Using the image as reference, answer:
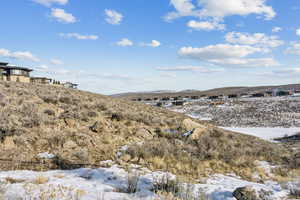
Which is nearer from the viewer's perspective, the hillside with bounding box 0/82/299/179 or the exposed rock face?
the hillside with bounding box 0/82/299/179

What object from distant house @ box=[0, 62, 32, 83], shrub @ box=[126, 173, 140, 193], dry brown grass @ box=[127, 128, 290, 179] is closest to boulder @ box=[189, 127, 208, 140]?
dry brown grass @ box=[127, 128, 290, 179]

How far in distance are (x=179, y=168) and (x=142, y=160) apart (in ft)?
4.64

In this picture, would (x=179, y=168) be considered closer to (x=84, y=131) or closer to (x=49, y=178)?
(x=49, y=178)

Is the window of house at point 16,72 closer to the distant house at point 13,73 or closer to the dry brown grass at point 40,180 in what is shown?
the distant house at point 13,73

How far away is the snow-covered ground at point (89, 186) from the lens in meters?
4.31

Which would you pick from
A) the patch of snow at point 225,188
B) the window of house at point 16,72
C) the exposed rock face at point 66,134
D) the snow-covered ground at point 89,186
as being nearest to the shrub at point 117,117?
the exposed rock face at point 66,134

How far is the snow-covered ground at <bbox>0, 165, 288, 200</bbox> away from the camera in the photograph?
4312mm

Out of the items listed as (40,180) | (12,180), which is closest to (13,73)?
(12,180)

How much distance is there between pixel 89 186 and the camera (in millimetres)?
5004

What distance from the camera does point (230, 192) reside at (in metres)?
5.43

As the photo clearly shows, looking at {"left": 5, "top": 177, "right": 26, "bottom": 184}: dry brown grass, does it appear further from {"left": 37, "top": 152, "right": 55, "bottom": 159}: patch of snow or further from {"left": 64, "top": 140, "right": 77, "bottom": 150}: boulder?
A: {"left": 64, "top": 140, "right": 77, "bottom": 150}: boulder

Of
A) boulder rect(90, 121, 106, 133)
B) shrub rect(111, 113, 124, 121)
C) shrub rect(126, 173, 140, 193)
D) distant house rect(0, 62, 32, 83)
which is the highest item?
distant house rect(0, 62, 32, 83)

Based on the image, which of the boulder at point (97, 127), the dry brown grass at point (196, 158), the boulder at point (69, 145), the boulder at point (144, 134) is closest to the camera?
the dry brown grass at point (196, 158)

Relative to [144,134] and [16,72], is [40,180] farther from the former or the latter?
[16,72]
